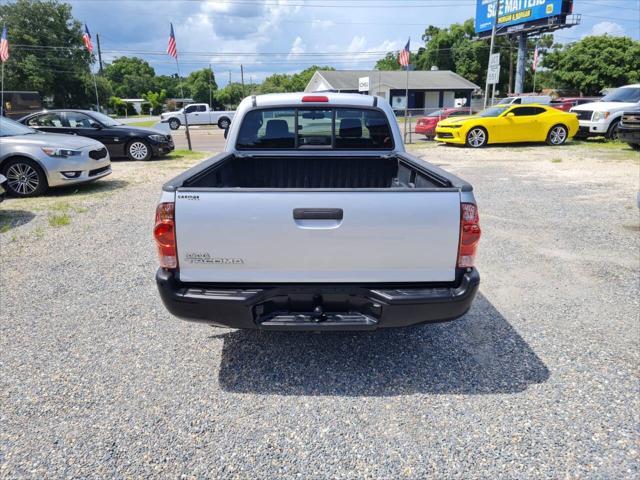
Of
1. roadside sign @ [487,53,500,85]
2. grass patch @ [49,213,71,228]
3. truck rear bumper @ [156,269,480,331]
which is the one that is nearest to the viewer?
truck rear bumper @ [156,269,480,331]

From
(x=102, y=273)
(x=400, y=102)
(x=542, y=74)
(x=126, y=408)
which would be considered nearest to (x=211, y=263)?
(x=126, y=408)

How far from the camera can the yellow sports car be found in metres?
16.5

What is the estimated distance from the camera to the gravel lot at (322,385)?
2.37 m

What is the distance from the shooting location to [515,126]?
54.3 feet

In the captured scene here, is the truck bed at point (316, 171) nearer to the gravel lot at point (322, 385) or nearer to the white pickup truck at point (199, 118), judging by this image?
the gravel lot at point (322, 385)

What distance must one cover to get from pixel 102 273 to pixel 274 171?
7.59ft

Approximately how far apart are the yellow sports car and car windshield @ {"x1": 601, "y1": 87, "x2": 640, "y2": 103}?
2003mm

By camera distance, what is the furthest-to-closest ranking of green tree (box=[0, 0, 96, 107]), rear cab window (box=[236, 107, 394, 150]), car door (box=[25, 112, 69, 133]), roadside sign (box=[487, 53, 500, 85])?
green tree (box=[0, 0, 96, 107]) < roadside sign (box=[487, 53, 500, 85]) < car door (box=[25, 112, 69, 133]) < rear cab window (box=[236, 107, 394, 150])

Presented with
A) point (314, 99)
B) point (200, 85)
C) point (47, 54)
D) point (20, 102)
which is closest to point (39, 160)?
point (314, 99)

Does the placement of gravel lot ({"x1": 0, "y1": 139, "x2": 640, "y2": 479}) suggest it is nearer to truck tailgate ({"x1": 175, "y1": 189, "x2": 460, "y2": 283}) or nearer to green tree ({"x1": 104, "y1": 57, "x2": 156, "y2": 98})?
truck tailgate ({"x1": 175, "y1": 189, "x2": 460, "y2": 283})

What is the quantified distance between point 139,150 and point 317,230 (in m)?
12.9

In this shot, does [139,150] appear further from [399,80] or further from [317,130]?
[399,80]

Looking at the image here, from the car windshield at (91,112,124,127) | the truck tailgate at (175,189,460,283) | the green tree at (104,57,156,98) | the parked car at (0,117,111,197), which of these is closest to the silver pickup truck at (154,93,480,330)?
the truck tailgate at (175,189,460,283)

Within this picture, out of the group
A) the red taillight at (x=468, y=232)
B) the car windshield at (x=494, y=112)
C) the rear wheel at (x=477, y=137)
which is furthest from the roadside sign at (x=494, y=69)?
the red taillight at (x=468, y=232)
